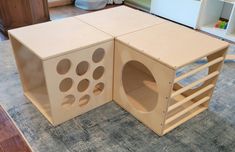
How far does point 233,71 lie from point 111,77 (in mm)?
1102

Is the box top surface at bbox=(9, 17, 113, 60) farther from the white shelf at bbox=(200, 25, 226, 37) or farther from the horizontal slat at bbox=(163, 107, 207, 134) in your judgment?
the white shelf at bbox=(200, 25, 226, 37)

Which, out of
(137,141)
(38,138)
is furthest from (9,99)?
(137,141)

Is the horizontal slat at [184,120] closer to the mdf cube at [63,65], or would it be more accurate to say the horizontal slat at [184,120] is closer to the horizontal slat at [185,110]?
the horizontal slat at [185,110]

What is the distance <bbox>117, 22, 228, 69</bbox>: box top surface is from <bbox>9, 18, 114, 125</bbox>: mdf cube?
19 centimetres

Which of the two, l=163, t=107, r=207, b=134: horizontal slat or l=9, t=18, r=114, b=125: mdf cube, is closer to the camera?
l=9, t=18, r=114, b=125: mdf cube

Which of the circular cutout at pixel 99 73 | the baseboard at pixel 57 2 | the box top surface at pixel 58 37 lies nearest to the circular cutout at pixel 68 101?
the circular cutout at pixel 99 73

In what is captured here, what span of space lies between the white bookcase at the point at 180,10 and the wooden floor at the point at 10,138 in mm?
2171

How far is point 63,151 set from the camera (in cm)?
129

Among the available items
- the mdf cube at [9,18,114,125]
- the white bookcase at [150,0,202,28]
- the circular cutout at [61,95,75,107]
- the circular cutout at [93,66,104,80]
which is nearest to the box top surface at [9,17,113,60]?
the mdf cube at [9,18,114,125]

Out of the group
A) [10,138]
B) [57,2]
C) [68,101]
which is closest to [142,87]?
[68,101]

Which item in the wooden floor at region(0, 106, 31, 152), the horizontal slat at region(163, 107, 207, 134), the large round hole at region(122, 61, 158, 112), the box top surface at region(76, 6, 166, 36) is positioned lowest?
the wooden floor at region(0, 106, 31, 152)

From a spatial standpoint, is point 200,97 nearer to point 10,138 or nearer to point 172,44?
point 172,44

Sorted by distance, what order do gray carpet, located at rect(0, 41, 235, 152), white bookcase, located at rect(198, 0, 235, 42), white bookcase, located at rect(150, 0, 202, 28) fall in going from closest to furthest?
gray carpet, located at rect(0, 41, 235, 152)
white bookcase, located at rect(198, 0, 235, 42)
white bookcase, located at rect(150, 0, 202, 28)

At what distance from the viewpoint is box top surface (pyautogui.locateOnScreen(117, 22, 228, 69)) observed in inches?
48.4
